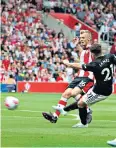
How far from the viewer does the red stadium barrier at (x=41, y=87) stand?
3448 centimetres

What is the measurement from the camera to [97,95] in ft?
51.0

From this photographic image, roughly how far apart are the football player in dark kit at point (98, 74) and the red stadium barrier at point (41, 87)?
18.6 metres

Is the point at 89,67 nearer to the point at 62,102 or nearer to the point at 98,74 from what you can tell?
the point at 98,74

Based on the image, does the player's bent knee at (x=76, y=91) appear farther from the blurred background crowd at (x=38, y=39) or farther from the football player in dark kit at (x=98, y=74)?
the blurred background crowd at (x=38, y=39)

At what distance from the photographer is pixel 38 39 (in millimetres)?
39562

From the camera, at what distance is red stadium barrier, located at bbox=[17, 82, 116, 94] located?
113ft

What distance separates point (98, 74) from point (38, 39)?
2450 cm

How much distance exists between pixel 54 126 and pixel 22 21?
79.5 feet

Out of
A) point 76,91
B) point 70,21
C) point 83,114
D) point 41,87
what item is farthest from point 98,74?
point 70,21

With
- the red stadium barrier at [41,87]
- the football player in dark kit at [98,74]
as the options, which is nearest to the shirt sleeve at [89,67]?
the football player in dark kit at [98,74]

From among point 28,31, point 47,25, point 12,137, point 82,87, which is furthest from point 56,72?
point 12,137

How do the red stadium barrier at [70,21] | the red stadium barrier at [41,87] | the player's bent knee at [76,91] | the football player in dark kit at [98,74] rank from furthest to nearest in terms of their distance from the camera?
the red stadium barrier at [70,21], the red stadium barrier at [41,87], the player's bent knee at [76,91], the football player in dark kit at [98,74]

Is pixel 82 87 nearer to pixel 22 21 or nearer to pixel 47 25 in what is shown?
pixel 22 21

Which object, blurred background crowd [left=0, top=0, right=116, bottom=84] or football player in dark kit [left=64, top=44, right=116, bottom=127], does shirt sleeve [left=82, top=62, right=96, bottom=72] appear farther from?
blurred background crowd [left=0, top=0, right=116, bottom=84]
